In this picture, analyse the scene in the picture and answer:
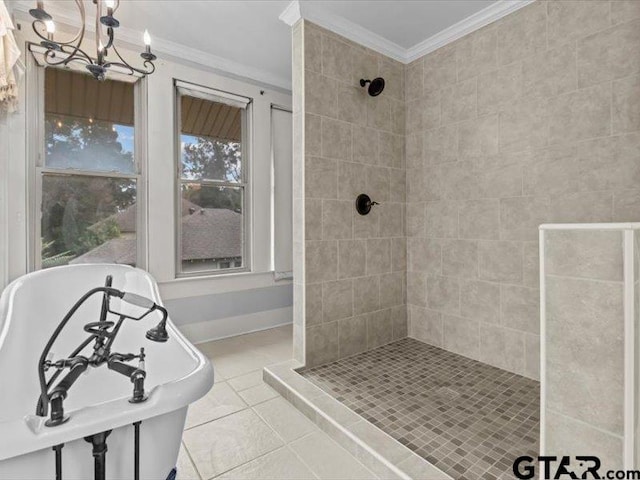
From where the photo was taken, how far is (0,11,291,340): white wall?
2.27m

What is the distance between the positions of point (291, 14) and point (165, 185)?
168 centimetres

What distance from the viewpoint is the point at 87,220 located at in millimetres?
2613

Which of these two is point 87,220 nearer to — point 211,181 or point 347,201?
point 211,181

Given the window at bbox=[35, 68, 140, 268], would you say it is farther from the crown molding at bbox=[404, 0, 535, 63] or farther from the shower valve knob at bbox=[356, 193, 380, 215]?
the crown molding at bbox=[404, 0, 535, 63]

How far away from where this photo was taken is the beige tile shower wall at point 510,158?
6.01 ft

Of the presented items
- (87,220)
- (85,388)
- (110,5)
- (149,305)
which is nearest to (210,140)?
(87,220)

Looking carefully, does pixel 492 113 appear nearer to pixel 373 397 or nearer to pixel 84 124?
pixel 373 397

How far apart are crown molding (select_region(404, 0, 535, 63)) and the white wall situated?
1404 millimetres

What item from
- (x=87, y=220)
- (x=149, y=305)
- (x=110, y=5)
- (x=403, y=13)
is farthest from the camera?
(x=87, y=220)

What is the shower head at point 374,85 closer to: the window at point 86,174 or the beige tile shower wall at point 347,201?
the beige tile shower wall at point 347,201

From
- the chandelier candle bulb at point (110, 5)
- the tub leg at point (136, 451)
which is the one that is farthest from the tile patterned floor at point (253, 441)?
the chandelier candle bulb at point (110, 5)

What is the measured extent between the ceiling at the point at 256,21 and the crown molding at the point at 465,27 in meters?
0.04

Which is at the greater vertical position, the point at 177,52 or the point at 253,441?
the point at 177,52

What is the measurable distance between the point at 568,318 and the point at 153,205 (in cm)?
287
